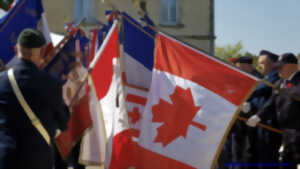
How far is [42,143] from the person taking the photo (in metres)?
3.29

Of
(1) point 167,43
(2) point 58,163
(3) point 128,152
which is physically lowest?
(2) point 58,163

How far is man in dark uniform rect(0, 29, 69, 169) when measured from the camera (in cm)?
315

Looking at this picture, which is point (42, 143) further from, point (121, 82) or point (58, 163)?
point (58, 163)

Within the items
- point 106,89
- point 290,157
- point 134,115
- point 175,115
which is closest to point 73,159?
point 134,115

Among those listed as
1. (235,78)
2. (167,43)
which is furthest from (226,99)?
(167,43)

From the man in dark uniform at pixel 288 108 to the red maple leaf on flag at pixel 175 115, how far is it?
101cm

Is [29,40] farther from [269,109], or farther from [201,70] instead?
[269,109]

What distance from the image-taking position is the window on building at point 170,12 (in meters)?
20.6

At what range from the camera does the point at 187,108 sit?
420 centimetres

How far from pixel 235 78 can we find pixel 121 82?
50.4 inches

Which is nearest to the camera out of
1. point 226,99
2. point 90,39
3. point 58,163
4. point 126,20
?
point 226,99

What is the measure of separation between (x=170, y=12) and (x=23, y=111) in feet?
58.7

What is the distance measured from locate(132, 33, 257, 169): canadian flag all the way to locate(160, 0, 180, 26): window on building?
1632 cm

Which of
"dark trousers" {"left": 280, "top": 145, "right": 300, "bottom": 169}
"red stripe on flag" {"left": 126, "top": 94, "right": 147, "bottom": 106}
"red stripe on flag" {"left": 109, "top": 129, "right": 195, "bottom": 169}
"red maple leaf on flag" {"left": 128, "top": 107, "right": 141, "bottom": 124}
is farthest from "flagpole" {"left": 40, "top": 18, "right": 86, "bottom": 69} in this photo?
"dark trousers" {"left": 280, "top": 145, "right": 300, "bottom": 169}
